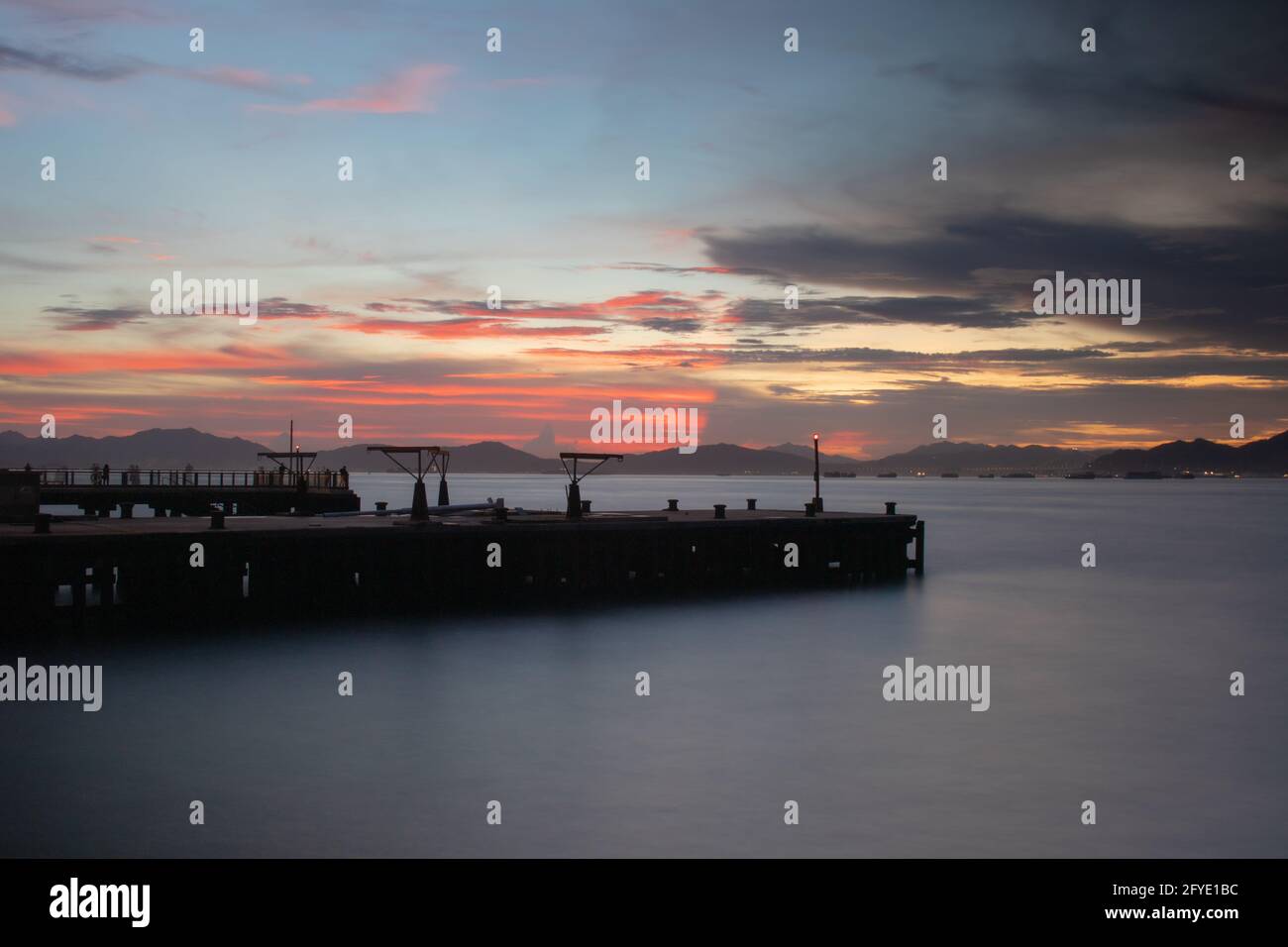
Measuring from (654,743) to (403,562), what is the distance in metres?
19.5

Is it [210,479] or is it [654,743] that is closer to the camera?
[654,743]

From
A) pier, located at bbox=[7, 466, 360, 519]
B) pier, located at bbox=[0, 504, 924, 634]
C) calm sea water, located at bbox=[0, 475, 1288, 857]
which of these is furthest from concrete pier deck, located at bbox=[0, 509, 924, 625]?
pier, located at bbox=[7, 466, 360, 519]

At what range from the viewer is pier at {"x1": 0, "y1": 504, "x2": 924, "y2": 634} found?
3388cm

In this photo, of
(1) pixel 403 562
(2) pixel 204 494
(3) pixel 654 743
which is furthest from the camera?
(2) pixel 204 494

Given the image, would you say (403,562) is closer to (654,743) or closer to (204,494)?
(654,743)

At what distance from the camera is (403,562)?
40406 mm

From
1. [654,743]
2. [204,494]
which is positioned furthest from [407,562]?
[204,494]

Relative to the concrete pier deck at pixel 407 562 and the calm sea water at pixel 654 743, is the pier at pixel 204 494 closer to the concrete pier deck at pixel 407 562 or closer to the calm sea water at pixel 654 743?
the concrete pier deck at pixel 407 562

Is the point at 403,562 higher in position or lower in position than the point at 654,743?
higher

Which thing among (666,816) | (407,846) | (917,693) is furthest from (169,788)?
(917,693)

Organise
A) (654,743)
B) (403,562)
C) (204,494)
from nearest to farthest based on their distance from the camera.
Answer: (654,743), (403,562), (204,494)

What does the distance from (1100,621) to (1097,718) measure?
18.6 meters
